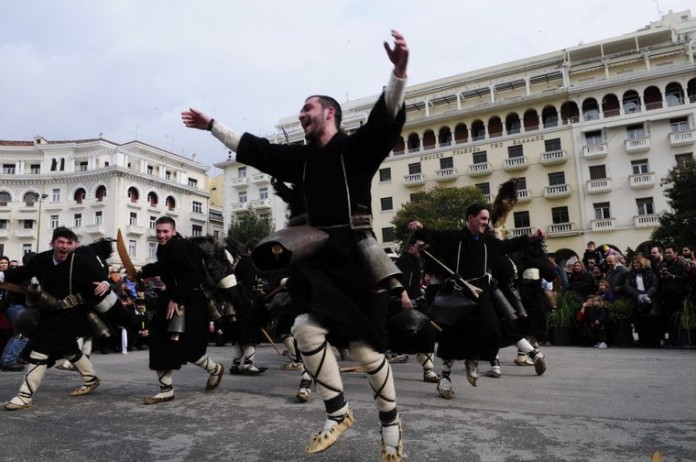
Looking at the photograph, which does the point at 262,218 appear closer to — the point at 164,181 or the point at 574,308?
the point at 164,181

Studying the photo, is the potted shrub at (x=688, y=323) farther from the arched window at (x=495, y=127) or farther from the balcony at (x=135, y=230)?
the balcony at (x=135, y=230)

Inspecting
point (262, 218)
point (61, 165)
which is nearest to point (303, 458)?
point (262, 218)

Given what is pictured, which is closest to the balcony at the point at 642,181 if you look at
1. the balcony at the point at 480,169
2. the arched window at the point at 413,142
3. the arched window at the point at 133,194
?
the balcony at the point at 480,169

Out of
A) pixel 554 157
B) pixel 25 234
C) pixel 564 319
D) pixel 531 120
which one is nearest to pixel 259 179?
pixel 25 234

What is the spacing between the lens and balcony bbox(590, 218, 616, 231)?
40.6 meters

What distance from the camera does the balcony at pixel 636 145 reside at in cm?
4012

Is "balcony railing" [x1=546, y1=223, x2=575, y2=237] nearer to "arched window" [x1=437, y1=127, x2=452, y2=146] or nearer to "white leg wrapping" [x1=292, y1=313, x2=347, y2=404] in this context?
"arched window" [x1=437, y1=127, x2=452, y2=146]

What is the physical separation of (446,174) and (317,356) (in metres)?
44.7

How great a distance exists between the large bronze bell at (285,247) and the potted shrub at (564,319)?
412 inches

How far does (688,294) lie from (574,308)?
7.74ft

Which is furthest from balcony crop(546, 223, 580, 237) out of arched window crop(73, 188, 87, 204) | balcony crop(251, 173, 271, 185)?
arched window crop(73, 188, 87, 204)

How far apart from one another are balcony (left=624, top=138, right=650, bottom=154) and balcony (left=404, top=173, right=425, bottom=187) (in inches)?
661

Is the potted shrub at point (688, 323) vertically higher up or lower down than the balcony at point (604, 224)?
lower down

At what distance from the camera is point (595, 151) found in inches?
1636
